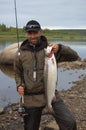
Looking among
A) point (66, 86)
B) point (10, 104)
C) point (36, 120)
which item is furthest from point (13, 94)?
point (36, 120)

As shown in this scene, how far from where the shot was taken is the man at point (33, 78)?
21.3ft

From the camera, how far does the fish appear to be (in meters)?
6.16

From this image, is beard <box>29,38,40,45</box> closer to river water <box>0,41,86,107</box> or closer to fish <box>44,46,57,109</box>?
fish <box>44,46,57,109</box>

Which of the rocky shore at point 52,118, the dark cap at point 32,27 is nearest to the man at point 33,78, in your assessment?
the dark cap at point 32,27

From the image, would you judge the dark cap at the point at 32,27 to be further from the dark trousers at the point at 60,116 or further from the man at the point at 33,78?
the dark trousers at the point at 60,116

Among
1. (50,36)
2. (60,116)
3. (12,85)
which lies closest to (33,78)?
(60,116)

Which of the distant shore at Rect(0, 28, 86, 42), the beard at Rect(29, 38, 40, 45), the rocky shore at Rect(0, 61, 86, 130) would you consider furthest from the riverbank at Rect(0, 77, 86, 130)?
the distant shore at Rect(0, 28, 86, 42)

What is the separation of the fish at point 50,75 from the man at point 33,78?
Answer: 18cm

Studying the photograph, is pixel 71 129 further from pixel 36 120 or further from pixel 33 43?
pixel 33 43

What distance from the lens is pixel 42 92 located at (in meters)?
6.58

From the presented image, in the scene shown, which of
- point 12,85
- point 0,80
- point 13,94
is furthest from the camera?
point 0,80

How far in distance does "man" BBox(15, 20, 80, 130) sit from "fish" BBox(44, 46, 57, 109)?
0.18 metres

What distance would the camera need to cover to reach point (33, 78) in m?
6.51

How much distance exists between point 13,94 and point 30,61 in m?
8.18
